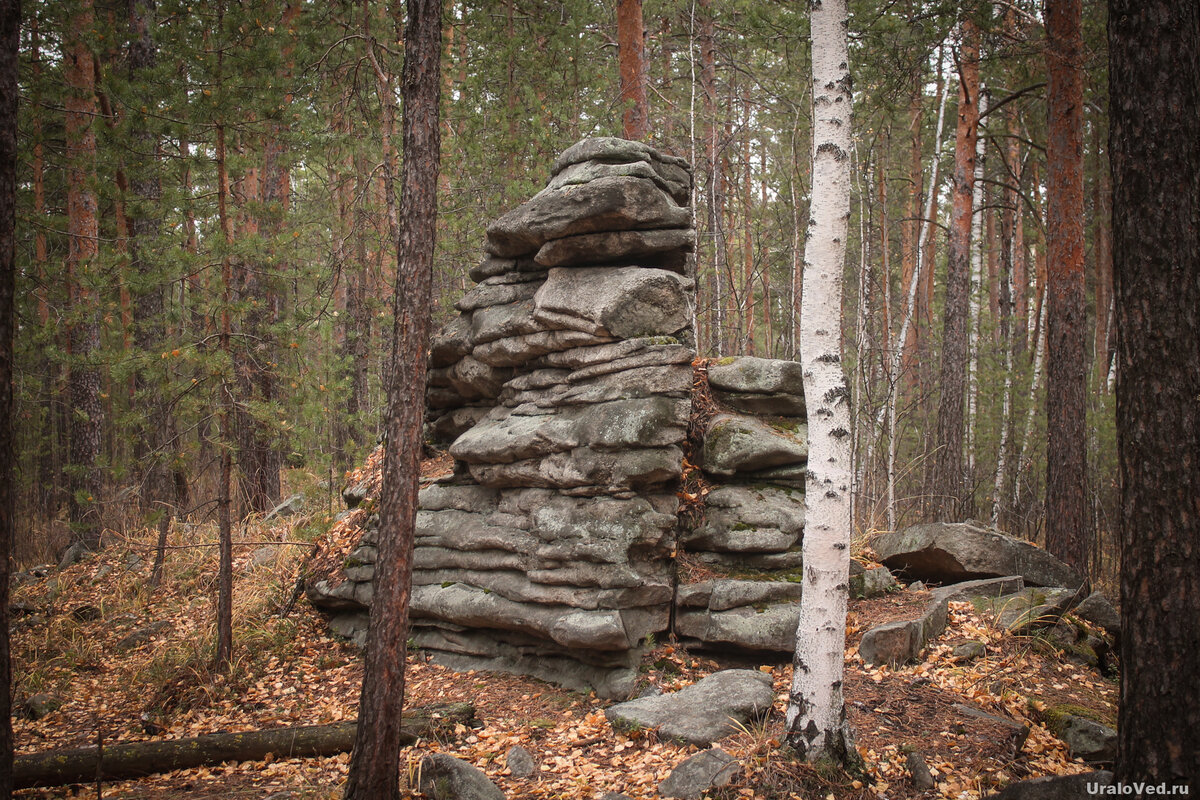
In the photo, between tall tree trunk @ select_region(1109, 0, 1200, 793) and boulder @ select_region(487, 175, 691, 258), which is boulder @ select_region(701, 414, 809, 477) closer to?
boulder @ select_region(487, 175, 691, 258)

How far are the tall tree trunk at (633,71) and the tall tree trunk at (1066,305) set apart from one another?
202 inches

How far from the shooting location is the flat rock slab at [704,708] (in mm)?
5586

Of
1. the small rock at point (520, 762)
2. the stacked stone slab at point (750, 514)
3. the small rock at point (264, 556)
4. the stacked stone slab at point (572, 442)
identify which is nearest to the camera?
the small rock at point (520, 762)

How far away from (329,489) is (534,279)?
5.63 metres

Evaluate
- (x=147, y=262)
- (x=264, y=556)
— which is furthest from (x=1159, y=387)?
(x=264, y=556)

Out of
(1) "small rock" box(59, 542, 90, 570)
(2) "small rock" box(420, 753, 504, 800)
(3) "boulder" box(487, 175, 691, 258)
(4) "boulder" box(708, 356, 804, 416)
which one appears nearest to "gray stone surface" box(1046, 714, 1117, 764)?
(4) "boulder" box(708, 356, 804, 416)

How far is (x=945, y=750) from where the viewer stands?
5234 mm

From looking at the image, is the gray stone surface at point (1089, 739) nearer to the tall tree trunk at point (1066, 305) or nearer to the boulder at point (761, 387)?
the tall tree trunk at point (1066, 305)

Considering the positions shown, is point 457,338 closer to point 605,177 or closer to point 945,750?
→ point 605,177

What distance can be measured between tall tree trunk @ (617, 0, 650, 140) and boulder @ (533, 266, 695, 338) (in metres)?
3.52

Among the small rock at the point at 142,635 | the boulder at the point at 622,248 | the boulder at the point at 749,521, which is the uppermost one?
the boulder at the point at 622,248

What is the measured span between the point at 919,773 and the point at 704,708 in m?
1.64

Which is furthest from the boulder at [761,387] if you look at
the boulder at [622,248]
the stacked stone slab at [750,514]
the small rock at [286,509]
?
the small rock at [286,509]

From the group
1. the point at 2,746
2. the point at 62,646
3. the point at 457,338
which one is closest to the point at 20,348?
the point at 62,646
